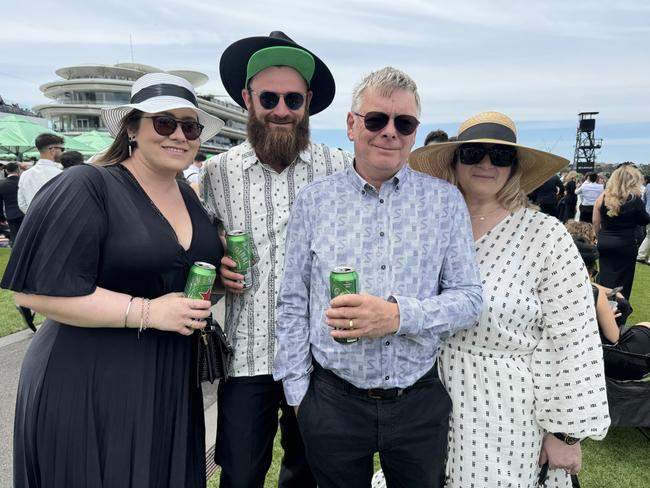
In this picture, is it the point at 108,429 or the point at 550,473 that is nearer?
the point at 108,429

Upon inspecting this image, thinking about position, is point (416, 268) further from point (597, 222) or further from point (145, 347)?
point (597, 222)

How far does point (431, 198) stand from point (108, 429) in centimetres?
160

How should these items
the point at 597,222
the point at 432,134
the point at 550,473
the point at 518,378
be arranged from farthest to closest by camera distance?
1. the point at 597,222
2. the point at 432,134
3. the point at 550,473
4. the point at 518,378

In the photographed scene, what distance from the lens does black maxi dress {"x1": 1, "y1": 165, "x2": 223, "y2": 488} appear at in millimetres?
1554

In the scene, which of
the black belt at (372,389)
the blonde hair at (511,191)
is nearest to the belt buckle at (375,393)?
the black belt at (372,389)

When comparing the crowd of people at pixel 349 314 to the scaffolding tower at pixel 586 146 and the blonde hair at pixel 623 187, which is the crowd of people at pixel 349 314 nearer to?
the blonde hair at pixel 623 187

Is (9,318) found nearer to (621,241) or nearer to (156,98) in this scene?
(156,98)

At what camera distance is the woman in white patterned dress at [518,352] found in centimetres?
174

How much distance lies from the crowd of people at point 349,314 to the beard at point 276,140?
0.29 metres

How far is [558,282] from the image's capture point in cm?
176

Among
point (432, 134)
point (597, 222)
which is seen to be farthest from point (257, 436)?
point (597, 222)

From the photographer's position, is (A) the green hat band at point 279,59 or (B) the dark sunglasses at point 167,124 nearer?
(B) the dark sunglasses at point 167,124

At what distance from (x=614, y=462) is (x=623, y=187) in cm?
442

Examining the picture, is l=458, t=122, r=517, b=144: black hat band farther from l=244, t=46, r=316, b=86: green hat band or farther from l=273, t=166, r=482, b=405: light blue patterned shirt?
l=244, t=46, r=316, b=86: green hat band
